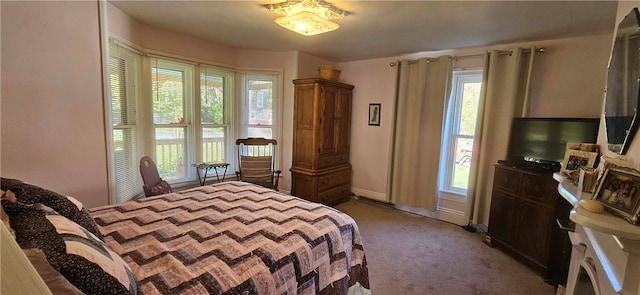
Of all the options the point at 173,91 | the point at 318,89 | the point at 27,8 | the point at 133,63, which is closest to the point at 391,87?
the point at 318,89

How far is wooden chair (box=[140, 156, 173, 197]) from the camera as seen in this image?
2619mm

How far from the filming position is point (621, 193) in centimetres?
100

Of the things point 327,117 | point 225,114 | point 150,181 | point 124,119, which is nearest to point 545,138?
point 327,117

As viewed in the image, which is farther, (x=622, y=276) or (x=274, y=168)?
(x=274, y=168)

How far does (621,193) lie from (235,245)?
Result: 165 centimetres

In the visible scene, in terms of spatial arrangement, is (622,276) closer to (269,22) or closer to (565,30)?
(565,30)

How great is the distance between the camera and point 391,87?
408 cm

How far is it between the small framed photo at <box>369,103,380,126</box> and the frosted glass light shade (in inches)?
86.5

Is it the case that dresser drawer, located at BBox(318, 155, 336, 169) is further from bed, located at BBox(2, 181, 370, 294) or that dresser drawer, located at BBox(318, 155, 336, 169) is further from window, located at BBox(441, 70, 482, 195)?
bed, located at BBox(2, 181, 370, 294)

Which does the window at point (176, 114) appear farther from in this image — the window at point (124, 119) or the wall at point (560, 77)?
the wall at point (560, 77)

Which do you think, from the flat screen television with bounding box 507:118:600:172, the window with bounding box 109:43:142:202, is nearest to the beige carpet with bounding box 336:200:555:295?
the flat screen television with bounding box 507:118:600:172

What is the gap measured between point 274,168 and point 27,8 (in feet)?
9.92

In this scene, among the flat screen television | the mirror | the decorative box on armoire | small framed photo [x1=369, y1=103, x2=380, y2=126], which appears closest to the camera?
the mirror

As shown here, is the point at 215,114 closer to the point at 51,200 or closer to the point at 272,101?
the point at 272,101
